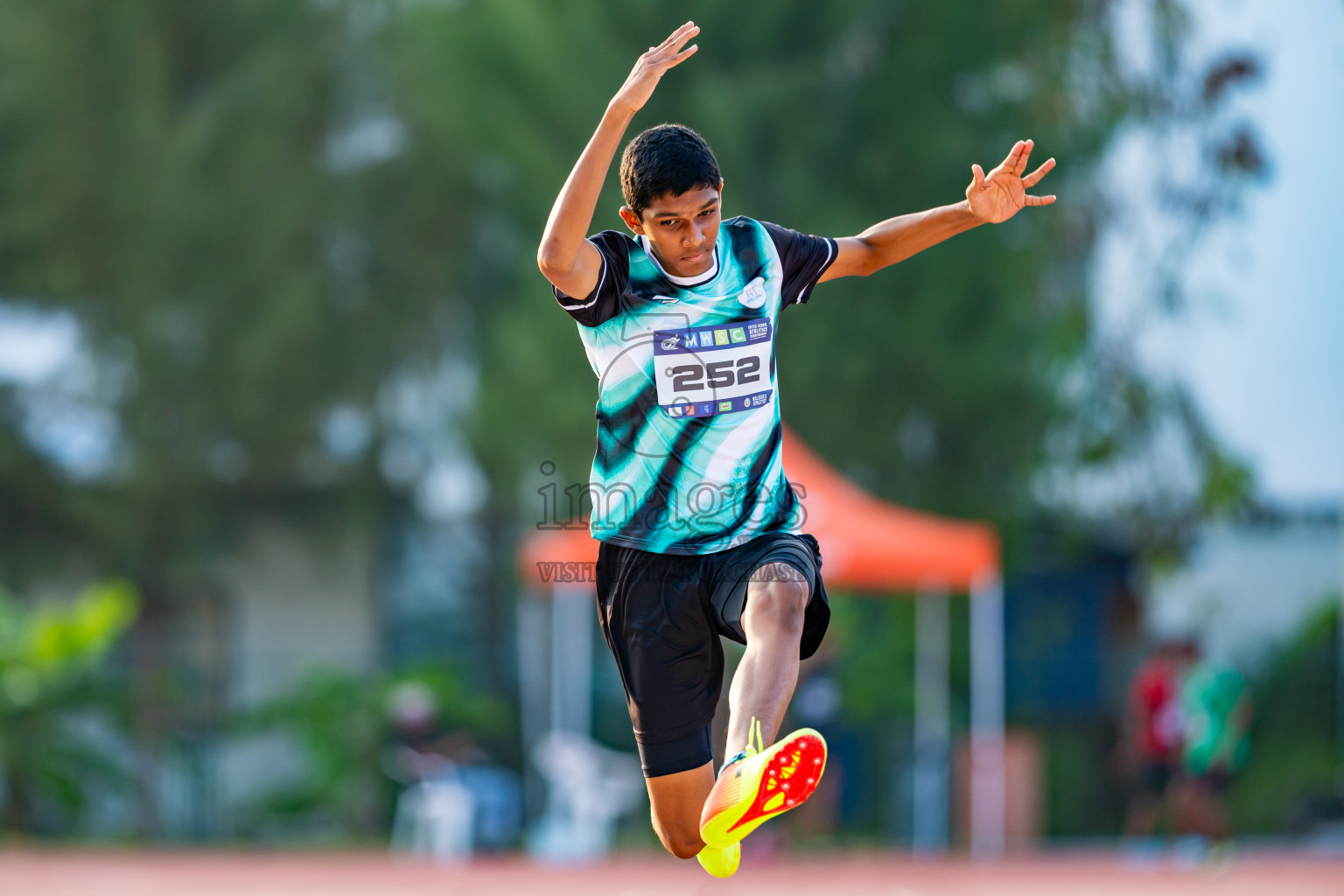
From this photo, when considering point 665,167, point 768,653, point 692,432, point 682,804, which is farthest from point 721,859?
point 665,167

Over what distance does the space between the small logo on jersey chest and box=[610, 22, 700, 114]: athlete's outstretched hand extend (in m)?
0.64

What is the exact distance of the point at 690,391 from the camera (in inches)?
165

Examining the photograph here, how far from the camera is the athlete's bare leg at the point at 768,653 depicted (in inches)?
151

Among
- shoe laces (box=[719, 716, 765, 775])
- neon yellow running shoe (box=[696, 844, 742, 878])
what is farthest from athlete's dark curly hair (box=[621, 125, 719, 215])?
neon yellow running shoe (box=[696, 844, 742, 878])

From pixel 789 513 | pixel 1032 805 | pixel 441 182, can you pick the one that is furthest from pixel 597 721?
pixel 789 513

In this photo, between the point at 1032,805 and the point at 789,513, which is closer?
the point at 789,513

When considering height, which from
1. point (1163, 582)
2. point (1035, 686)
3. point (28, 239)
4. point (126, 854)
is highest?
point (28, 239)

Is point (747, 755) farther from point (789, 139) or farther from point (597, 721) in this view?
point (597, 721)

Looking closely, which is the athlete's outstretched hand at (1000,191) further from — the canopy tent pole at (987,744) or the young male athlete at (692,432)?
the canopy tent pole at (987,744)

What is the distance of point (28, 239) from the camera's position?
16.7 metres

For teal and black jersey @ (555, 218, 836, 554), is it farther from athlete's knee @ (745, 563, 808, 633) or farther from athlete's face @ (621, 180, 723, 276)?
athlete's knee @ (745, 563, 808, 633)

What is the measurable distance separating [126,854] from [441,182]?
8.14 metres

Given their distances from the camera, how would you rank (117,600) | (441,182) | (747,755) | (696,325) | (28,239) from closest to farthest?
1. (747,755)
2. (696,325)
3. (117,600)
4. (28,239)
5. (441,182)

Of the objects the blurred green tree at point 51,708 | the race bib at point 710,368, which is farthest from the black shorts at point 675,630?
the blurred green tree at point 51,708
